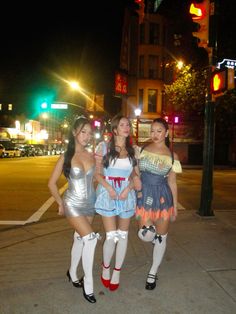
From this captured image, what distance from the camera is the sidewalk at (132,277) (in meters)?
3.68

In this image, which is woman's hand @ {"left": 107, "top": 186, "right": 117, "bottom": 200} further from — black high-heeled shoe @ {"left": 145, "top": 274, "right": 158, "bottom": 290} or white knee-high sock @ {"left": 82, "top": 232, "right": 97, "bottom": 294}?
black high-heeled shoe @ {"left": 145, "top": 274, "right": 158, "bottom": 290}

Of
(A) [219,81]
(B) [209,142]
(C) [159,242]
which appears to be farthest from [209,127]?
(C) [159,242]

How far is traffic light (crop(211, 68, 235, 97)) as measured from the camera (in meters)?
7.00

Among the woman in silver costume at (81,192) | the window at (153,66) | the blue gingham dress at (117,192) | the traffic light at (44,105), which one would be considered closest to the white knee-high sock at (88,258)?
the woman in silver costume at (81,192)

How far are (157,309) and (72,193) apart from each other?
143 cm

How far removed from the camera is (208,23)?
297 inches

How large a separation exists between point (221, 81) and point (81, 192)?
14.6 ft

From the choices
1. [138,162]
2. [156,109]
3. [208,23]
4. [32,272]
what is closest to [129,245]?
[32,272]

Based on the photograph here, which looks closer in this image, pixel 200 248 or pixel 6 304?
pixel 6 304

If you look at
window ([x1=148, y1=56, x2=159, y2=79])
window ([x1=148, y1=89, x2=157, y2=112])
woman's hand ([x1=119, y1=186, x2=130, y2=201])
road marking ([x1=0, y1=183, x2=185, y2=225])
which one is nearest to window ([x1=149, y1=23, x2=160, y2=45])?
window ([x1=148, y1=56, x2=159, y2=79])

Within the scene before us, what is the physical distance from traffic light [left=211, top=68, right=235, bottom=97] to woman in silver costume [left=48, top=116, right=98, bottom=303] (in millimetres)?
3926

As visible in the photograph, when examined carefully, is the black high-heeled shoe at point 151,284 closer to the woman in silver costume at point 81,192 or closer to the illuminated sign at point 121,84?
the woman in silver costume at point 81,192

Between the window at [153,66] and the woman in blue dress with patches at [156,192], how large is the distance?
1259 inches

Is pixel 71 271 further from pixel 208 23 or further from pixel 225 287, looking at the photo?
pixel 208 23
